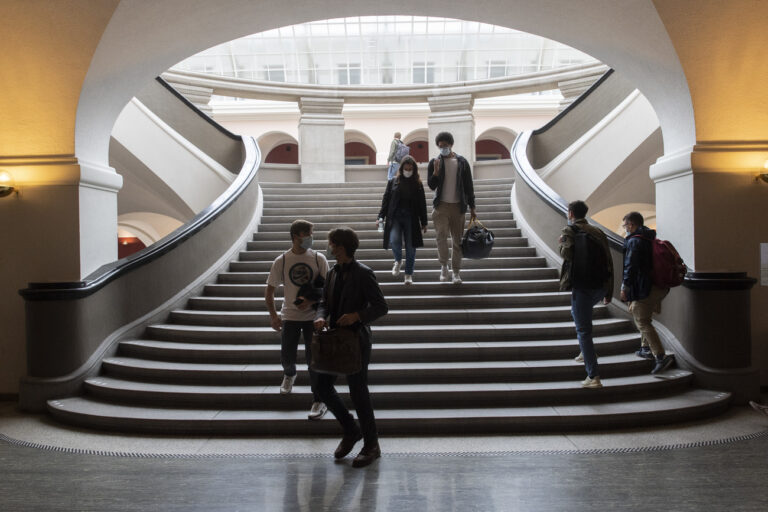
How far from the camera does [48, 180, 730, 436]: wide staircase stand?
16.9 ft

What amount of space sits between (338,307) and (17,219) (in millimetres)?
4338

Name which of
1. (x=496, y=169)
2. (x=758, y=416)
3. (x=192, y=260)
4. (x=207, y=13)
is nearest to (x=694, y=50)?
(x=758, y=416)

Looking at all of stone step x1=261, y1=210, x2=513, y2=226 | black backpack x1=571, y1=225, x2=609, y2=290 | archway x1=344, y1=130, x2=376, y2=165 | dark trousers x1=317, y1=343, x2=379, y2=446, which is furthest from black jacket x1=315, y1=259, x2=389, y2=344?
archway x1=344, y1=130, x2=376, y2=165

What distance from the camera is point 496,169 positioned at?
15664 millimetres

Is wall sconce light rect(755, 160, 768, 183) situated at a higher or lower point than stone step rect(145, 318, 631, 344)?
higher

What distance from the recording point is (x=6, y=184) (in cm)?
641

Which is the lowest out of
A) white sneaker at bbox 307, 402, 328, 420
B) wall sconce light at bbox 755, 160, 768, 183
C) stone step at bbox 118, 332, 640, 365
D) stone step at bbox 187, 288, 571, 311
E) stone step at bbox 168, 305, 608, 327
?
white sneaker at bbox 307, 402, 328, 420

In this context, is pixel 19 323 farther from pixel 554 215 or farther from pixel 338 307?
pixel 554 215

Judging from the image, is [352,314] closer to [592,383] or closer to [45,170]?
[592,383]

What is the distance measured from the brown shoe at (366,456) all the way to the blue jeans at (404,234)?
3558mm

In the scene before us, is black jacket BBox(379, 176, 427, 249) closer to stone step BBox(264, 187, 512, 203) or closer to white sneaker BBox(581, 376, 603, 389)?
white sneaker BBox(581, 376, 603, 389)

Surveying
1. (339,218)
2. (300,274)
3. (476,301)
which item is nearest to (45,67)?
(300,274)

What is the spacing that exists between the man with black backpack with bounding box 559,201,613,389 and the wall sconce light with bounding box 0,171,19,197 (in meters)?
5.74

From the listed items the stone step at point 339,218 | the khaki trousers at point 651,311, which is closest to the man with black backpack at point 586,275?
the khaki trousers at point 651,311
